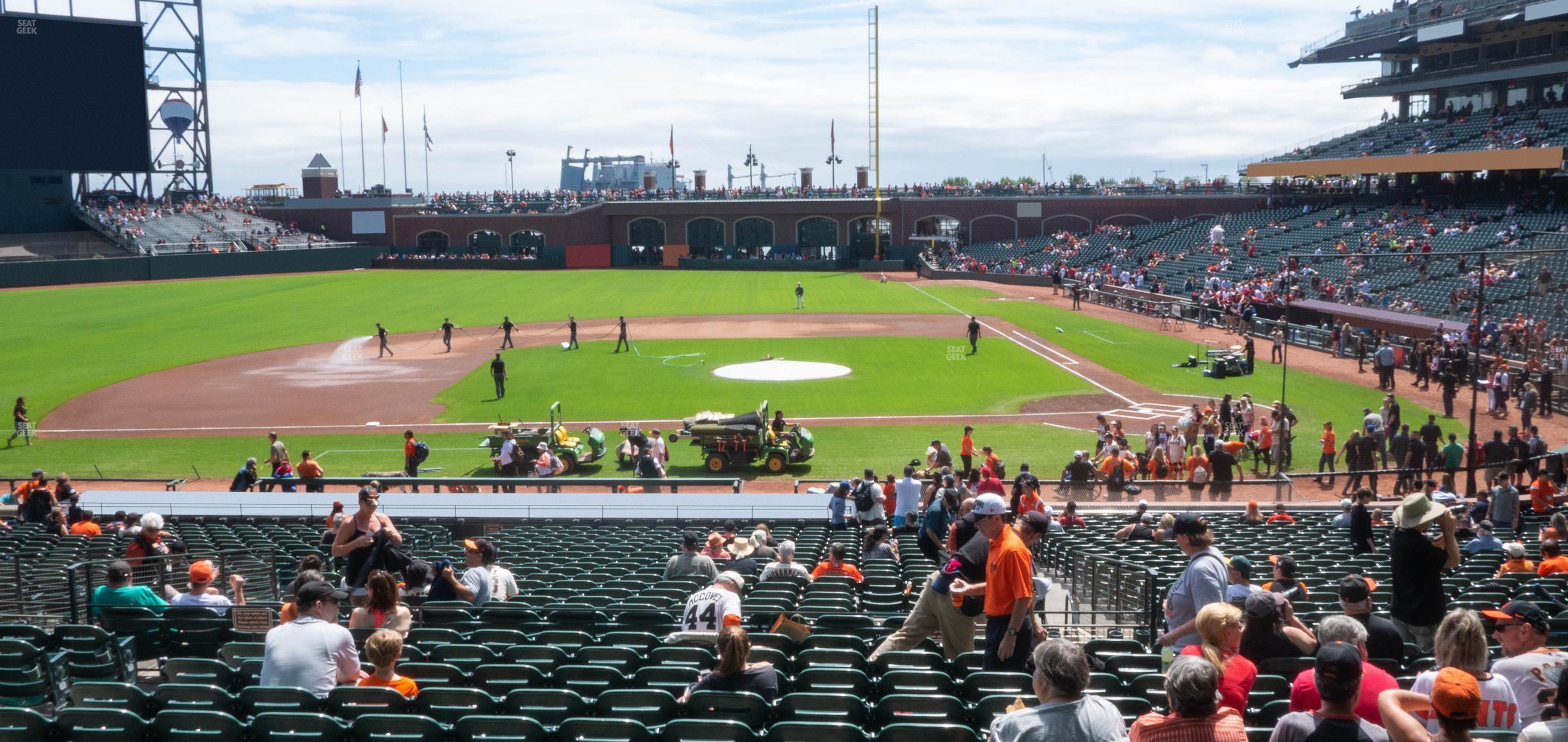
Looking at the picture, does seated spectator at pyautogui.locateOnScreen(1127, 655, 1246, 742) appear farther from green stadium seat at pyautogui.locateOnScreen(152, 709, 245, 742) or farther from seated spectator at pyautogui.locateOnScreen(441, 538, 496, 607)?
seated spectator at pyautogui.locateOnScreen(441, 538, 496, 607)

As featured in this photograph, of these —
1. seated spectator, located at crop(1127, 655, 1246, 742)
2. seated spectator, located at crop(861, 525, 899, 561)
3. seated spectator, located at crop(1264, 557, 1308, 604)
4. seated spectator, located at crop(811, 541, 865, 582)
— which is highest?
seated spectator, located at crop(1127, 655, 1246, 742)

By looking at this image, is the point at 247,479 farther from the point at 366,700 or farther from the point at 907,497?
the point at 366,700

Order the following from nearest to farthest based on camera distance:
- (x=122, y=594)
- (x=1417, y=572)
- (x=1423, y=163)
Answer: (x=1417, y=572)
(x=122, y=594)
(x=1423, y=163)

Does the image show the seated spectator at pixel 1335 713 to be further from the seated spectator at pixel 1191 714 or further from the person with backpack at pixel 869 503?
the person with backpack at pixel 869 503

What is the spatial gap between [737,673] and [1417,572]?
17.2ft

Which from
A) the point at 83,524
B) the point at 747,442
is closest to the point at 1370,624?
the point at 83,524

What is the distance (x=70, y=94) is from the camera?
73562 millimetres

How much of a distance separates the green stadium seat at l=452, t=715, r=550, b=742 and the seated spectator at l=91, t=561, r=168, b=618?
4.74 meters

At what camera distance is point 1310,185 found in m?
73.9

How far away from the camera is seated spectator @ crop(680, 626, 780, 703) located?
6812 millimetres

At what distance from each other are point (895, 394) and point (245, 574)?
79.0ft

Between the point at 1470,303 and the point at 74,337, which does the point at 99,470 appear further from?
the point at 1470,303

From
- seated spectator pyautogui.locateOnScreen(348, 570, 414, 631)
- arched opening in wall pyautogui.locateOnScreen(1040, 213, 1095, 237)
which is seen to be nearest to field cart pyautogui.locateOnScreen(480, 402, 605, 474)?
seated spectator pyautogui.locateOnScreen(348, 570, 414, 631)

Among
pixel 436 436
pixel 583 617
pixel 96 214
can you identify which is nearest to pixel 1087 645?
pixel 583 617
